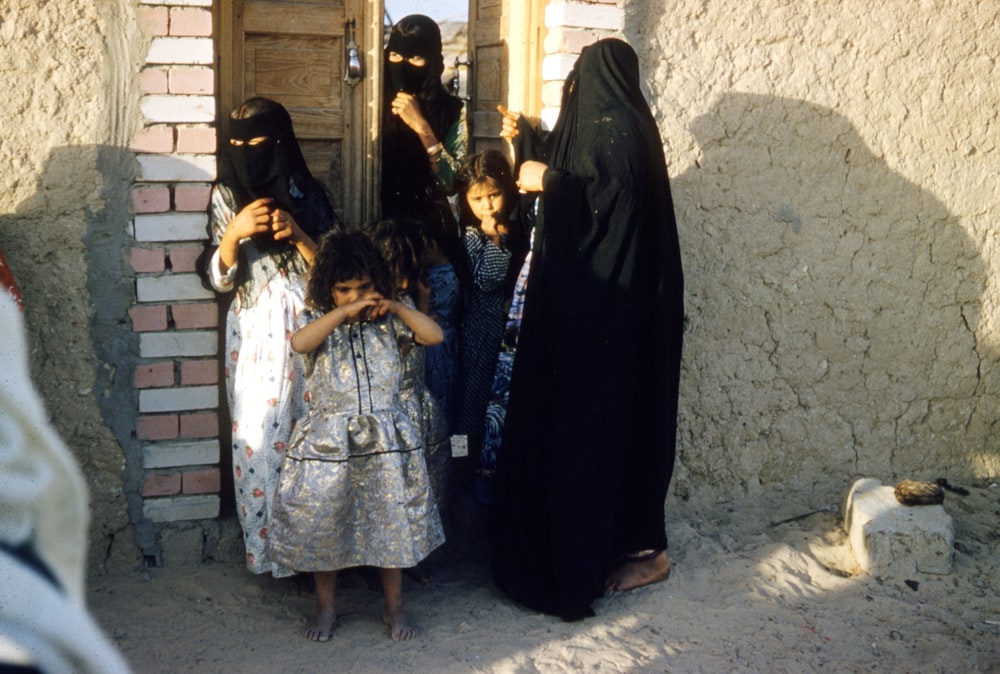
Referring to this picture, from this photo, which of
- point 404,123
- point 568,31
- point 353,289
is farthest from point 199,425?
point 568,31

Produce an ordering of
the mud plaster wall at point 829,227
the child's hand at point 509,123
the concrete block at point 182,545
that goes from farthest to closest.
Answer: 1. the mud plaster wall at point 829,227
2. the child's hand at point 509,123
3. the concrete block at point 182,545

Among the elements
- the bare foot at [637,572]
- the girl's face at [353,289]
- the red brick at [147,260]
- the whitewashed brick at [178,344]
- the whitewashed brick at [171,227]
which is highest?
the whitewashed brick at [171,227]

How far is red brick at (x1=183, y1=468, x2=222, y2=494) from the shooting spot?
3.43 m

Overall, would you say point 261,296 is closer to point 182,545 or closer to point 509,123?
point 182,545

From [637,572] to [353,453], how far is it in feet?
3.71

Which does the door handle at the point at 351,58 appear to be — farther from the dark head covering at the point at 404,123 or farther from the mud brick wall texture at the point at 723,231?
the mud brick wall texture at the point at 723,231

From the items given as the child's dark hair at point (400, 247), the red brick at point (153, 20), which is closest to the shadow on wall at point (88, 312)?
the red brick at point (153, 20)

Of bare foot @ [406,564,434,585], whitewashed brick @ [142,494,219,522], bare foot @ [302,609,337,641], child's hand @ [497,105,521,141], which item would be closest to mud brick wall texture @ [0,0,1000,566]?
whitewashed brick @ [142,494,219,522]

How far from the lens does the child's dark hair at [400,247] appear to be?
3.19 meters

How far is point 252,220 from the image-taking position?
308cm

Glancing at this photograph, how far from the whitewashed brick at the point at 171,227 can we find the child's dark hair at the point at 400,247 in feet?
1.76

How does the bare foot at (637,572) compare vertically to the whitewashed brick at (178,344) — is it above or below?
below

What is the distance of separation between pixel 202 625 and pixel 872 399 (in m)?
2.68

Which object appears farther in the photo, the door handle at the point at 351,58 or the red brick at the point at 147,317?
the door handle at the point at 351,58
